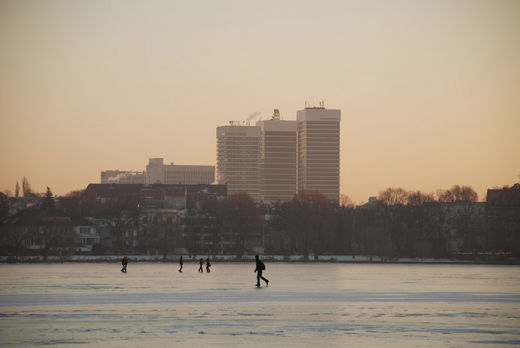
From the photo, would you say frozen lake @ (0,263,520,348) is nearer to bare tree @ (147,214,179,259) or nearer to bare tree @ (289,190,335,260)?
bare tree @ (147,214,179,259)

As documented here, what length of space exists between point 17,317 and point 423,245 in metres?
125

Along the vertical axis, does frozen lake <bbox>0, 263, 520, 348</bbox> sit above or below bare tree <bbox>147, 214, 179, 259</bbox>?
below

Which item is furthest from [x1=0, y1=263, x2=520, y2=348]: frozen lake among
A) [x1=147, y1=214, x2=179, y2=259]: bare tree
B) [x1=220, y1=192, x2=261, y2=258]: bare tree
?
[x1=220, y1=192, x2=261, y2=258]: bare tree

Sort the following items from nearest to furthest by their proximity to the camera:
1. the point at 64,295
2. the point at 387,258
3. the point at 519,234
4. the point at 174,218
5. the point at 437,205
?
the point at 64,295 < the point at 519,234 < the point at 387,258 < the point at 437,205 < the point at 174,218

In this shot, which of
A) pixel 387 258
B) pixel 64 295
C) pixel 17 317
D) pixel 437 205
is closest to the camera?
pixel 17 317

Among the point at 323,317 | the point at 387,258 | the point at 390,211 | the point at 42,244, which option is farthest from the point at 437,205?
the point at 323,317

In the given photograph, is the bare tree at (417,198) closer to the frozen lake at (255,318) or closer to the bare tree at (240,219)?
the bare tree at (240,219)

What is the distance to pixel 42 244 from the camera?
154m

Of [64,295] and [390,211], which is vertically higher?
[390,211]

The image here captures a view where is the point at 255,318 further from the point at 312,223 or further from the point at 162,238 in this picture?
the point at 312,223

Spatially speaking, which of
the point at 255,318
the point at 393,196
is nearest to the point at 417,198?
the point at 393,196

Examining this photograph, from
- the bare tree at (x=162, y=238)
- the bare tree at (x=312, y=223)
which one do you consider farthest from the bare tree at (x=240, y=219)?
the bare tree at (x=162, y=238)

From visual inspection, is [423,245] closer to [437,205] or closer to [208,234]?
[437,205]

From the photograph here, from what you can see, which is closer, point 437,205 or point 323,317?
point 323,317
